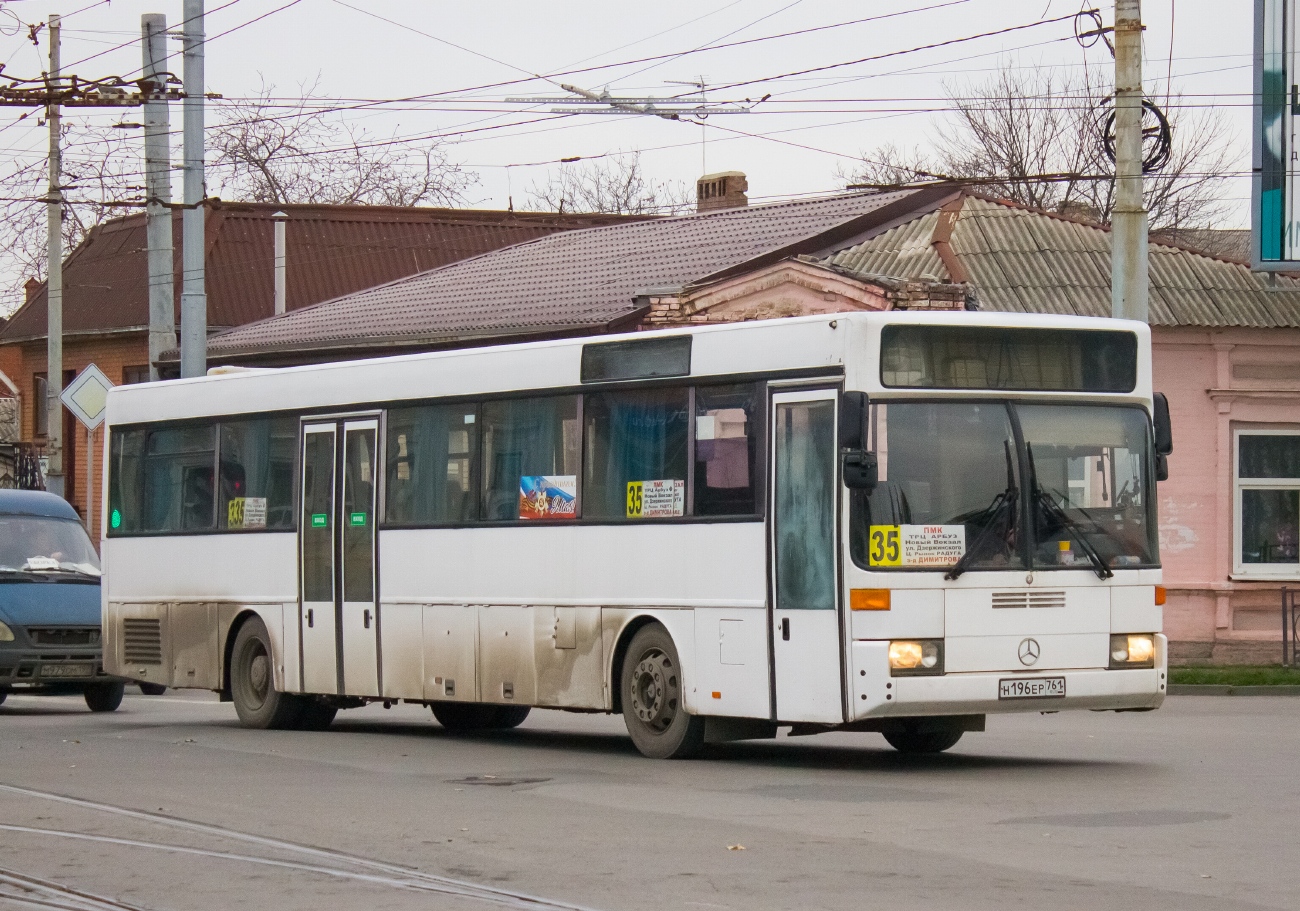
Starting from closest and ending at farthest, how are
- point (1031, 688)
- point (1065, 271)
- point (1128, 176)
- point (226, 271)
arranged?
point (1031, 688) < point (1128, 176) < point (1065, 271) < point (226, 271)

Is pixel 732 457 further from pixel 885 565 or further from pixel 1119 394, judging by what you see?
pixel 1119 394

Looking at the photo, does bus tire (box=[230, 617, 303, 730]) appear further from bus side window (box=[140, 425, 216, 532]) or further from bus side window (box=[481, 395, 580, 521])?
bus side window (box=[481, 395, 580, 521])

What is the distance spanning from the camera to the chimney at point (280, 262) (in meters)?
47.3

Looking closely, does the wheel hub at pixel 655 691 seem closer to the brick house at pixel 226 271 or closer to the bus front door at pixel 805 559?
the bus front door at pixel 805 559

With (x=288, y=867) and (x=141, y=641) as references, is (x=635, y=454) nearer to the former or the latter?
(x=288, y=867)

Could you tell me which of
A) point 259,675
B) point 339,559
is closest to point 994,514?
point 339,559

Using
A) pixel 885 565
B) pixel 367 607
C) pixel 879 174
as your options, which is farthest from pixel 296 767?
pixel 879 174

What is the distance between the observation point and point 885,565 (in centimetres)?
1316

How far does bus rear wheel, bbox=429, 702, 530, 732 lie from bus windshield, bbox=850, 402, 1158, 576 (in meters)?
5.98

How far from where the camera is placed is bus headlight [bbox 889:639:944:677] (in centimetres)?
1303

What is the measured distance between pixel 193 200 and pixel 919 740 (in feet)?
47.8

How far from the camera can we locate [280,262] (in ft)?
157

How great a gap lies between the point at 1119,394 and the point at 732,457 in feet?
8.32

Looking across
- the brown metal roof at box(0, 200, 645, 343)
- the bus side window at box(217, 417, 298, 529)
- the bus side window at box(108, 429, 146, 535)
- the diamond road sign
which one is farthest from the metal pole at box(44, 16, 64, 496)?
the bus side window at box(217, 417, 298, 529)
